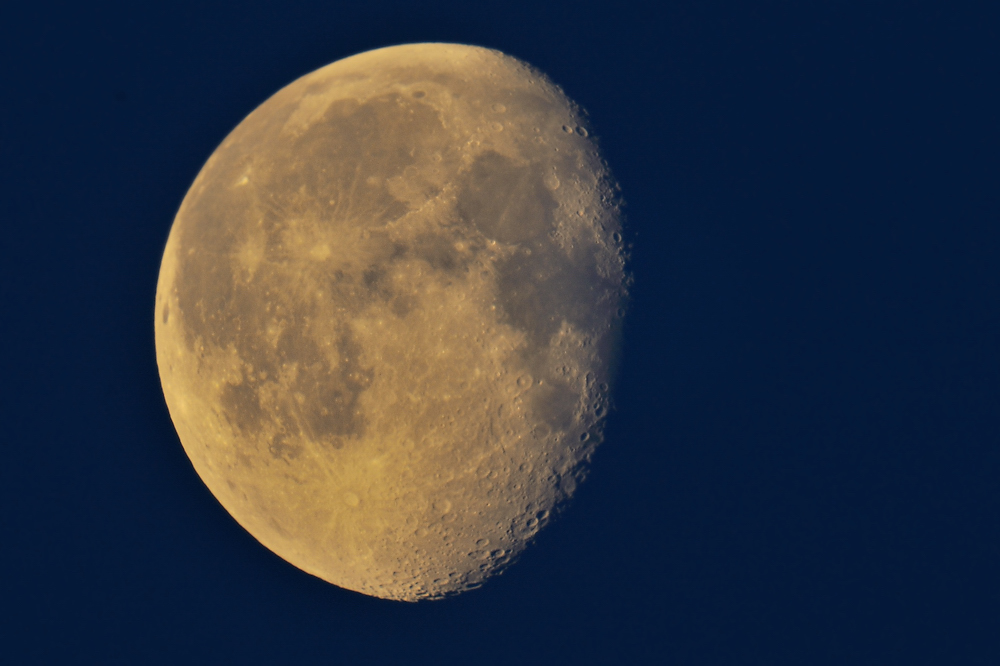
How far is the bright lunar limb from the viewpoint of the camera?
7.02m

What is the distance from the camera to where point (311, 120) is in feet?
25.8

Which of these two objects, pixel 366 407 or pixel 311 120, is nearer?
pixel 366 407

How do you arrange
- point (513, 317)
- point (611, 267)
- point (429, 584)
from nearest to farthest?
1. point (513, 317)
2. point (611, 267)
3. point (429, 584)

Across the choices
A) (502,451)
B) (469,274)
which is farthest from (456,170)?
(502,451)

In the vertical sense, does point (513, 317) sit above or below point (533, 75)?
below

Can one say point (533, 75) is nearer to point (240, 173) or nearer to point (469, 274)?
point (469, 274)

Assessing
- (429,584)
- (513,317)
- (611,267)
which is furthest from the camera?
(429,584)

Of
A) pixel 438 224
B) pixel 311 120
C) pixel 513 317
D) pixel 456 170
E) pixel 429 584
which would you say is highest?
pixel 311 120

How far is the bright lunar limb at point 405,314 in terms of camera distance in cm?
702

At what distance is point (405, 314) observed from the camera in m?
6.95

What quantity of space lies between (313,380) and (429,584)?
3432mm

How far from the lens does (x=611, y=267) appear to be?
7.57 metres

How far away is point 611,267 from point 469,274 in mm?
1783

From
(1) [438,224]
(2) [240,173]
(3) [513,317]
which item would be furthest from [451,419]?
(2) [240,173]
